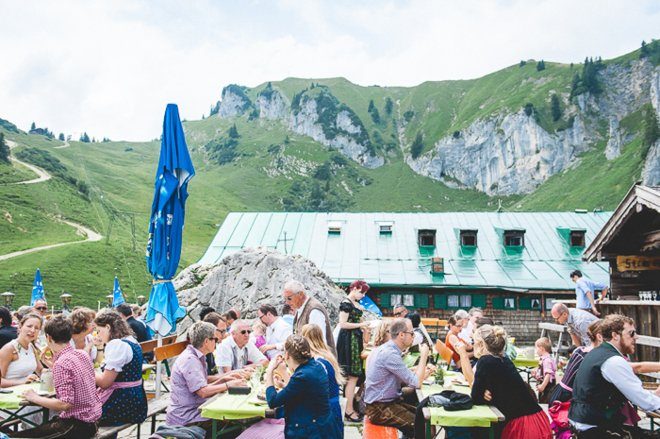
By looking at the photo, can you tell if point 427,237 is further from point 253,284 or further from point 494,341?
point 494,341

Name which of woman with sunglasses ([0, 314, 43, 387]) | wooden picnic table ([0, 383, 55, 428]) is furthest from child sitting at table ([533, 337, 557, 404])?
woman with sunglasses ([0, 314, 43, 387])

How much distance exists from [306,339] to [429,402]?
64.2 inches

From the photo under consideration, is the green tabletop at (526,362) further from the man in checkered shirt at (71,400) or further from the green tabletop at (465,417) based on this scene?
the man in checkered shirt at (71,400)

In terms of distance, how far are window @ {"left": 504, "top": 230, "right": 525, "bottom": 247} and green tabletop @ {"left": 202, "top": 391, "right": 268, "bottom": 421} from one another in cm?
2718

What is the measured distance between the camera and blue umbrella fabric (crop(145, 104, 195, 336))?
9474 millimetres

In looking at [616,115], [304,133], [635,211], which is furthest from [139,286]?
[304,133]

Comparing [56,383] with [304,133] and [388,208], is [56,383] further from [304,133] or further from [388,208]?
[304,133]

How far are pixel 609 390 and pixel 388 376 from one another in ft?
7.94

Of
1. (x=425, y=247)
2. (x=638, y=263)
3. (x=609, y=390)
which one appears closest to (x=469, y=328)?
(x=638, y=263)

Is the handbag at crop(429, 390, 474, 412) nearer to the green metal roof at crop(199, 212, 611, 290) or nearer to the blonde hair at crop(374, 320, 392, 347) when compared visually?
the blonde hair at crop(374, 320, 392, 347)

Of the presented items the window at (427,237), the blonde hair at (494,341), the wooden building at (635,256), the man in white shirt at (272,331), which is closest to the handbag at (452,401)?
the blonde hair at (494,341)

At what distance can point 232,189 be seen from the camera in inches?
5886

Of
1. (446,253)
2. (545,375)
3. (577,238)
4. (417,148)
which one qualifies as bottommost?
(545,375)

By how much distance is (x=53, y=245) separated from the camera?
63719 mm
